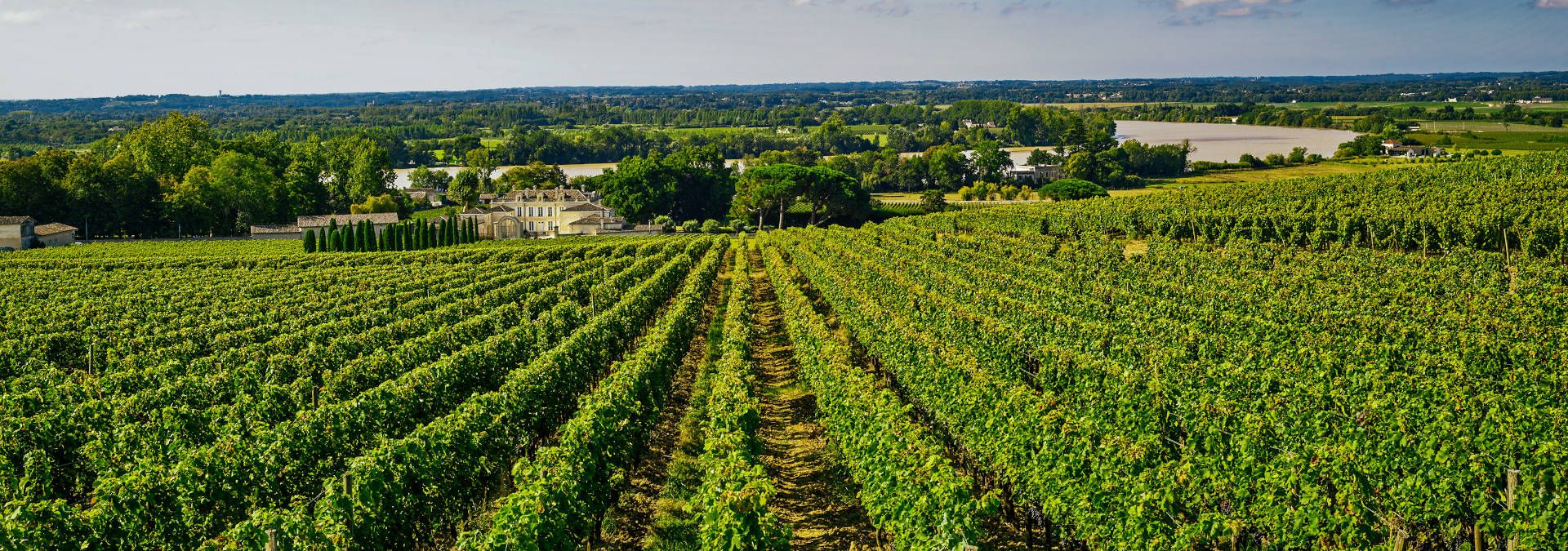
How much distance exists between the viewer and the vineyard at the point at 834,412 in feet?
40.1

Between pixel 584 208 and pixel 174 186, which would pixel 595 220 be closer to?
pixel 584 208

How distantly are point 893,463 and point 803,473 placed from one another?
5.09m

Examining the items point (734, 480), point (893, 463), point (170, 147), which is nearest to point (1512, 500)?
point (893, 463)

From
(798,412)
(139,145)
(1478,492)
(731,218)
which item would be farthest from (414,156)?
(1478,492)

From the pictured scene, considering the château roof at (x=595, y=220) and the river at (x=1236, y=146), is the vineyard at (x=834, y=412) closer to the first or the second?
the château roof at (x=595, y=220)

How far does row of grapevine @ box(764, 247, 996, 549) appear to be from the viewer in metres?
11.8

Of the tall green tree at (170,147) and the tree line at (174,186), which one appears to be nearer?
the tree line at (174,186)

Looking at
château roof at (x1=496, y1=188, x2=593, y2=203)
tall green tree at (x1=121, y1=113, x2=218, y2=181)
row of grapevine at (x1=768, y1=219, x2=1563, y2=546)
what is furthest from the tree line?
row of grapevine at (x1=768, y1=219, x2=1563, y2=546)

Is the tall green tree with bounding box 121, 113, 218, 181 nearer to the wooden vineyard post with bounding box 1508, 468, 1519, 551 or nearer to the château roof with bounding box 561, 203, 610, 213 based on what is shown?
the château roof with bounding box 561, 203, 610, 213

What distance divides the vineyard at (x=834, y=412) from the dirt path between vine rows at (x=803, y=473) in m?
0.08

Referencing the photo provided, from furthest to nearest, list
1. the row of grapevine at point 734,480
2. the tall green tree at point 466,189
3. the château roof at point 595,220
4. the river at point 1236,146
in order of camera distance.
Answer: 1. the river at point 1236,146
2. the tall green tree at point 466,189
3. the château roof at point 595,220
4. the row of grapevine at point 734,480

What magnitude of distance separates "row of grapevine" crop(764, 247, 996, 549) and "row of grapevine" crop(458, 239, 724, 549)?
3.58 m

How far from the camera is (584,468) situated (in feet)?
46.4

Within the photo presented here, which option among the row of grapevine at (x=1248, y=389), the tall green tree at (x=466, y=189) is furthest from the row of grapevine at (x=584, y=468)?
the tall green tree at (x=466, y=189)
